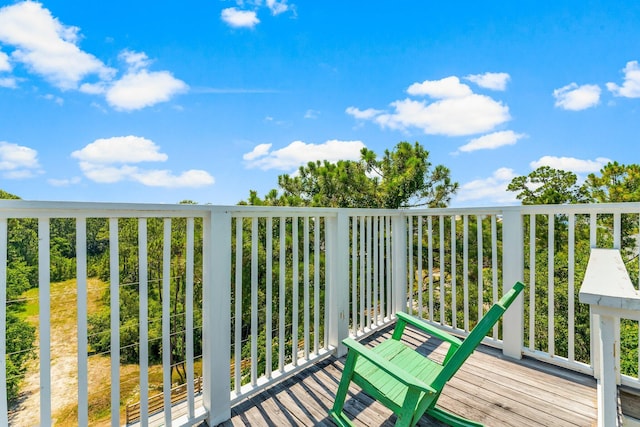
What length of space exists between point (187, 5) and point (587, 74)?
378 inches

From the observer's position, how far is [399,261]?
3211mm

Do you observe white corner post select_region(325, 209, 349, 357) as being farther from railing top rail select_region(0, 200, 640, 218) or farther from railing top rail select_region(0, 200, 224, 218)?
railing top rail select_region(0, 200, 224, 218)

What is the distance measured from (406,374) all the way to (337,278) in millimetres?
1258

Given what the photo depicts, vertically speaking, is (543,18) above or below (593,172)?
above

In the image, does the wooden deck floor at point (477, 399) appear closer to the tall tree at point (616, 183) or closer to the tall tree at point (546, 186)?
the tall tree at point (616, 183)

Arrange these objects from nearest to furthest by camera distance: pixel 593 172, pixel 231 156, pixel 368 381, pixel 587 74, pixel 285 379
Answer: pixel 368 381 < pixel 285 379 < pixel 587 74 < pixel 593 172 < pixel 231 156

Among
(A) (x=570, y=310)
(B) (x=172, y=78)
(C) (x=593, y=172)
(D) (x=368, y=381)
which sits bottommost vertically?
(D) (x=368, y=381)

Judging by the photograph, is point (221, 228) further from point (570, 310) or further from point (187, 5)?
point (187, 5)

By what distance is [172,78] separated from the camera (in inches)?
392

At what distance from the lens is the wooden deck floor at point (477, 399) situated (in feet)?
5.69

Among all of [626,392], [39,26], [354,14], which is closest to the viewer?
[626,392]

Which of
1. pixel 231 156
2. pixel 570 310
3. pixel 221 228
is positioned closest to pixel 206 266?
pixel 221 228

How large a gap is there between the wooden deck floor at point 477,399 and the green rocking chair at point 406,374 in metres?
0.18

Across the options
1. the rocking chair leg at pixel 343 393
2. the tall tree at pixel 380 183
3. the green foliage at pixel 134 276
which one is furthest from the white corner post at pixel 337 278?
the tall tree at pixel 380 183
